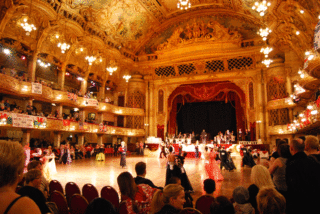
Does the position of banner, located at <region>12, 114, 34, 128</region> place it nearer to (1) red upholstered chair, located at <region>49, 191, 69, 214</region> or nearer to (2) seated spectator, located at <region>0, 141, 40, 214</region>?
(1) red upholstered chair, located at <region>49, 191, 69, 214</region>

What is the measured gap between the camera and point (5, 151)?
51.8 inches

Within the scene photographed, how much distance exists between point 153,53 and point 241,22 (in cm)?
1045

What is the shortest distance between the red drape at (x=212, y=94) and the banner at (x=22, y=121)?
15.8 m

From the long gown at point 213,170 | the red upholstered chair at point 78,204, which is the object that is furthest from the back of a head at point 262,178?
the long gown at point 213,170

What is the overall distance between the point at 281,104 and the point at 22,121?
21.0 m

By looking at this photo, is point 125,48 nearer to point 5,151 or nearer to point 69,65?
point 69,65

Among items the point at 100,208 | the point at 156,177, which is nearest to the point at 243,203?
the point at 100,208

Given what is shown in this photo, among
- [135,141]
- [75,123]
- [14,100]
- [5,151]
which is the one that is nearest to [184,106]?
[135,141]

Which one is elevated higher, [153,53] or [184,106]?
[153,53]

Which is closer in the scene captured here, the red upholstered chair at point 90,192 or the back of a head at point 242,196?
the back of a head at point 242,196

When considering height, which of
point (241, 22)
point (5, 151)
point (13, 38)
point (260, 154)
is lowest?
point (260, 154)

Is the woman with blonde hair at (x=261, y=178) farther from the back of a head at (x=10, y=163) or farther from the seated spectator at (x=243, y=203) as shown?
the back of a head at (x=10, y=163)

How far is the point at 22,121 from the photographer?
15914mm

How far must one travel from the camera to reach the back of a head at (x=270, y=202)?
1.84 metres
